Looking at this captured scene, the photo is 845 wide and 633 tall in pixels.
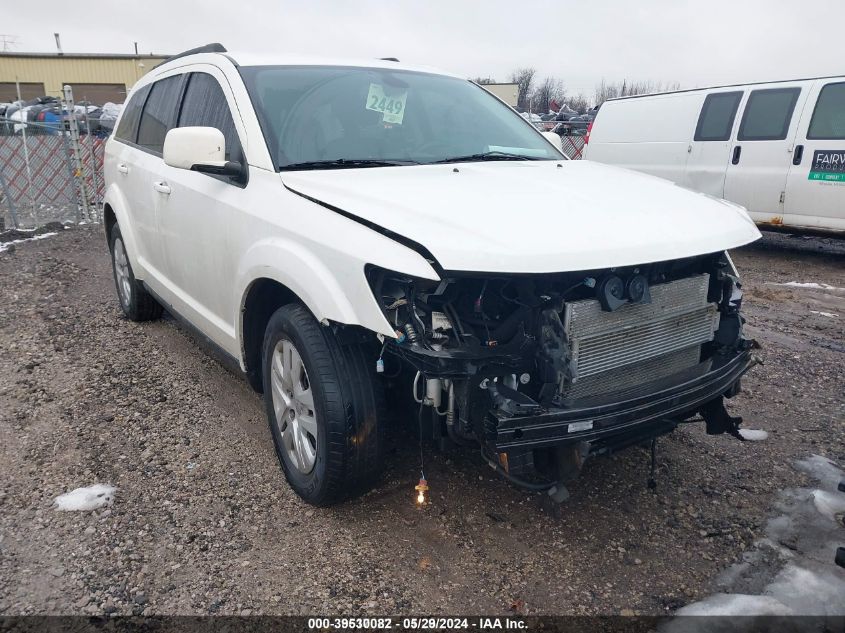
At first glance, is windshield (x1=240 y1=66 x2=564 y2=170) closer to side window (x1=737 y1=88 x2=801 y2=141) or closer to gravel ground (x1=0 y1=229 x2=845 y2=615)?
gravel ground (x1=0 y1=229 x2=845 y2=615)

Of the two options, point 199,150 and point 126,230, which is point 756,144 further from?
point 199,150

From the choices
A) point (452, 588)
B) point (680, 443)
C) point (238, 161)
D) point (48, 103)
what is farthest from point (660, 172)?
point (48, 103)

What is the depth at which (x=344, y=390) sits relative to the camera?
8.10ft

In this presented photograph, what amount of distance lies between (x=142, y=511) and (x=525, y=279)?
193 centimetres

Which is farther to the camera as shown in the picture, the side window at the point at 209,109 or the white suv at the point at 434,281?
the side window at the point at 209,109

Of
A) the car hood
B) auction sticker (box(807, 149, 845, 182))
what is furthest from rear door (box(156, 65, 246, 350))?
auction sticker (box(807, 149, 845, 182))

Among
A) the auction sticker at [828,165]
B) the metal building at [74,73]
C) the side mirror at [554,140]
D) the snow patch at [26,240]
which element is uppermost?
the metal building at [74,73]

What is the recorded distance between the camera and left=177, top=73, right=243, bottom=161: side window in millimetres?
3198

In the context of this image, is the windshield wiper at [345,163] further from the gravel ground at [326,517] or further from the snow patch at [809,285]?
the snow patch at [809,285]

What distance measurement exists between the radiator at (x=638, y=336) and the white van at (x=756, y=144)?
615 centimetres

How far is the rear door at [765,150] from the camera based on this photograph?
796cm

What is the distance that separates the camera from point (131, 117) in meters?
5.00

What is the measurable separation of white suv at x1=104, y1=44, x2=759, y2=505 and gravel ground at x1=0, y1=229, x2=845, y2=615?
1.08ft

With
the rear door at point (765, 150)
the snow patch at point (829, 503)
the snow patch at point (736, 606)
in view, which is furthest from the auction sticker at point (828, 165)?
the snow patch at point (736, 606)
